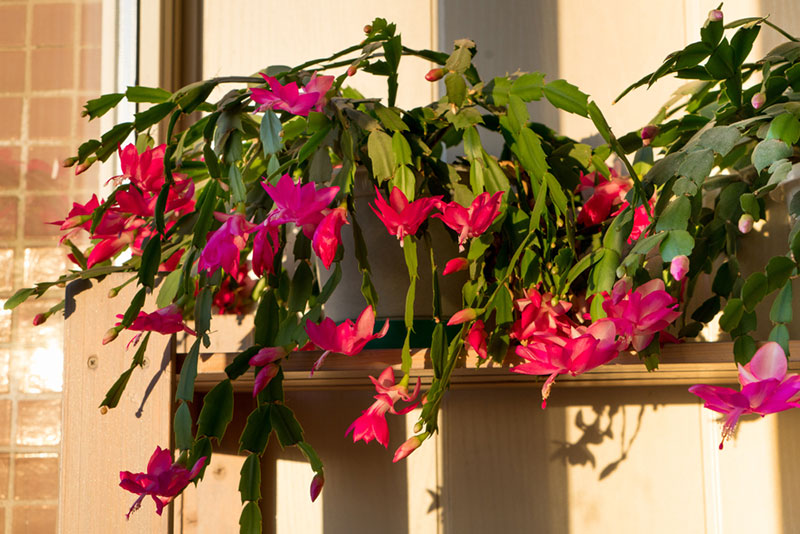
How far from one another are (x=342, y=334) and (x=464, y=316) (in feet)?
0.33

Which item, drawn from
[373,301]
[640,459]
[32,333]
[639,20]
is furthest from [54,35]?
[640,459]

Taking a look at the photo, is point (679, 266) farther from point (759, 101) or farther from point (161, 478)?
point (161, 478)

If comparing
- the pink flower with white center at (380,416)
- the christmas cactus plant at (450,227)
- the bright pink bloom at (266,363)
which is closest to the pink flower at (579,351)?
the christmas cactus plant at (450,227)

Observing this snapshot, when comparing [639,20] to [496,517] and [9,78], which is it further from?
[9,78]

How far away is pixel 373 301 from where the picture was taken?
625 millimetres

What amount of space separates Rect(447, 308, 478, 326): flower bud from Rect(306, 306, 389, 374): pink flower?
5cm

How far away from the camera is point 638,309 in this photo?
0.57 metres

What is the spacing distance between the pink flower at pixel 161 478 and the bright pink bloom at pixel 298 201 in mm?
203

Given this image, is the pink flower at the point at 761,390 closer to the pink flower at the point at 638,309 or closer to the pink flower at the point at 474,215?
the pink flower at the point at 638,309

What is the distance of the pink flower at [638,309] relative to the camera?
57 centimetres

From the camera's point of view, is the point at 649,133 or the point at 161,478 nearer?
the point at 161,478

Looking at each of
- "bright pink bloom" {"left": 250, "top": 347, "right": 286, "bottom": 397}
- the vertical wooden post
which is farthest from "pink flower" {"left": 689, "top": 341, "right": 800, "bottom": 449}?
the vertical wooden post

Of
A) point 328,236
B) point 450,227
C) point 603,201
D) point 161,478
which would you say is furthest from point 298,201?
point 603,201

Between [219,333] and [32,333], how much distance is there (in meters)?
0.23
